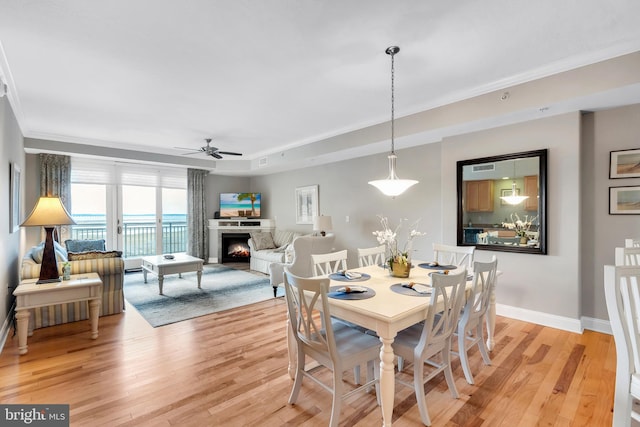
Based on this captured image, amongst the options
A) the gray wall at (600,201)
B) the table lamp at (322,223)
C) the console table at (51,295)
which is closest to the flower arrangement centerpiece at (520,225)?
the gray wall at (600,201)

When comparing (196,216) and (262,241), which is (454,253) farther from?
(196,216)

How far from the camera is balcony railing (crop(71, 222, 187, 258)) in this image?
6.19 metres

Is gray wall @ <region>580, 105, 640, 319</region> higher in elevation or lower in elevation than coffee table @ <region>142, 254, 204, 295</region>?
higher

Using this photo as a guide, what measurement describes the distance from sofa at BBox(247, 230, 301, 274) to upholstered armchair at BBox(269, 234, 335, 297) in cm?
110

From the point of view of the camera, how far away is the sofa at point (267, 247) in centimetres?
604

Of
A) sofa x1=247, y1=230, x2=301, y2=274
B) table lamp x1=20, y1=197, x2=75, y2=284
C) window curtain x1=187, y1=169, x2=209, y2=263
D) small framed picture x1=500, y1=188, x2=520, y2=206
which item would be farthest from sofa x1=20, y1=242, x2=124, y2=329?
small framed picture x1=500, y1=188, x2=520, y2=206

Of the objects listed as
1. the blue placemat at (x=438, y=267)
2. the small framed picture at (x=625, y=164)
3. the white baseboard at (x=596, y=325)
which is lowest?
the white baseboard at (x=596, y=325)

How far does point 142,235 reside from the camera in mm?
6898

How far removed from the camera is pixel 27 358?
8.78 ft

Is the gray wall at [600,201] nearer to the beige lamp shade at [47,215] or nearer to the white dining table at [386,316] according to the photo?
the white dining table at [386,316]

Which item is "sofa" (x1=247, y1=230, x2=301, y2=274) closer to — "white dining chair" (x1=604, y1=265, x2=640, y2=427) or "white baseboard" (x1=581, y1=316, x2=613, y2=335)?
"white baseboard" (x1=581, y1=316, x2=613, y2=335)

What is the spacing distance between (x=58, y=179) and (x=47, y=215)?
3.38 meters

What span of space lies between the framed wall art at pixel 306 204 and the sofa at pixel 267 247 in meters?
0.39

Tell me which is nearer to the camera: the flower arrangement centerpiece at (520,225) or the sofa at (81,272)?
the sofa at (81,272)
